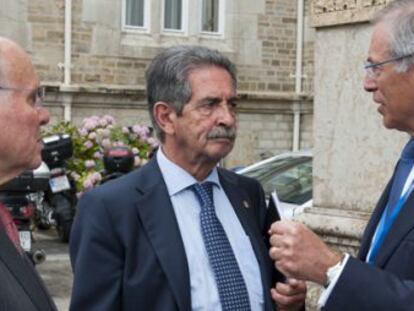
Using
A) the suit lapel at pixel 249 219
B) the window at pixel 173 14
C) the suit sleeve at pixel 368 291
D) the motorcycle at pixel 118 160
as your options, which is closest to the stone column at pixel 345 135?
the suit lapel at pixel 249 219

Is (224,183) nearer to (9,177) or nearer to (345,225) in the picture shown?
(9,177)

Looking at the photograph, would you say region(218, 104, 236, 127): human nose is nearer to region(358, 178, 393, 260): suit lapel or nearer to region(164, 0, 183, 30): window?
region(358, 178, 393, 260): suit lapel

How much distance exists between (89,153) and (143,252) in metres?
9.33

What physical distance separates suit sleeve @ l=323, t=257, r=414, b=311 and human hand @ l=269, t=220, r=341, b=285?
0.19ft

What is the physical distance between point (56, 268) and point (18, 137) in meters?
8.03

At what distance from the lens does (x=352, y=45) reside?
4.87 meters

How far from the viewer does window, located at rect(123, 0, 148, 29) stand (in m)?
17.5

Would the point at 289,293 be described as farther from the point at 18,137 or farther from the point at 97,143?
the point at 97,143

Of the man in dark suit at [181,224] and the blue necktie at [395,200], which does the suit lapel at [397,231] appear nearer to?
the blue necktie at [395,200]

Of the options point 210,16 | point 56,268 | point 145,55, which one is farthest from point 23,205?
point 210,16

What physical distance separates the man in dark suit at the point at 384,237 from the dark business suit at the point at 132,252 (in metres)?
0.55

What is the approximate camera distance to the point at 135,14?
17.5m

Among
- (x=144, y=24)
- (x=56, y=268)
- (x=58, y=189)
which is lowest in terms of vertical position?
(x=56, y=268)

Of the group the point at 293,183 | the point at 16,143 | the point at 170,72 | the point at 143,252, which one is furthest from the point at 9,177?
the point at 293,183
